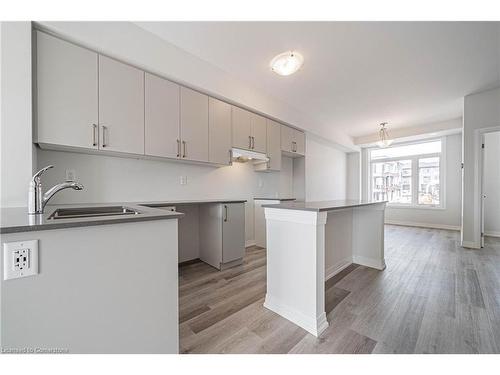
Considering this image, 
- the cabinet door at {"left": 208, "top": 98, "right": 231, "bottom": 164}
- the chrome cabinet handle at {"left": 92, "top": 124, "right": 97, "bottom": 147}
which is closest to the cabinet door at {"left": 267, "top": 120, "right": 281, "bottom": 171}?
the cabinet door at {"left": 208, "top": 98, "right": 231, "bottom": 164}

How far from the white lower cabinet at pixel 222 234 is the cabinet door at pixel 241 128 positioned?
2.92 ft

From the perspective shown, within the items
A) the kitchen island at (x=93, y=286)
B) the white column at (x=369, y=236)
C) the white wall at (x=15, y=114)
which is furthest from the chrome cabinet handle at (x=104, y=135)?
the white column at (x=369, y=236)

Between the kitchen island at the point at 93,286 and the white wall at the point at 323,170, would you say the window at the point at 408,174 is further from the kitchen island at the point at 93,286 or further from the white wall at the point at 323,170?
the kitchen island at the point at 93,286

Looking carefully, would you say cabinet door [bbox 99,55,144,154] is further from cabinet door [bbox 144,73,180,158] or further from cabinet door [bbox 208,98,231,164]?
cabinet door [bbox 208,98,231,164]

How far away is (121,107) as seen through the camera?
1.88m

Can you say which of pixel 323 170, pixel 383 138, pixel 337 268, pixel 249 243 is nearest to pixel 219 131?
pixel 249 243

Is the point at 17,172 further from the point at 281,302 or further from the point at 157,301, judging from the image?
the point at 281,302

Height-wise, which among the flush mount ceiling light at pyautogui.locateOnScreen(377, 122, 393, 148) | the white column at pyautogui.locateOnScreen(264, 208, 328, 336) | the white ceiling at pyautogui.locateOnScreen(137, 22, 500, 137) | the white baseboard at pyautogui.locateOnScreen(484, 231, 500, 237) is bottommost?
the white baseboard at pyautogui.locateOnScreen(484, 231, 500, 237)

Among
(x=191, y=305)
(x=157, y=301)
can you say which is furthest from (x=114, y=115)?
(x=191, y=305)

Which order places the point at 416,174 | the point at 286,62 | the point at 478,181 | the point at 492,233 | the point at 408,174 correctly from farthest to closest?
1. the point at 408,174
2. the point at 416,174
3. the point at 492,233
4. the point at 478,181
5. the point at 286,62

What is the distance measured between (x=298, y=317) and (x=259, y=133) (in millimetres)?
2489

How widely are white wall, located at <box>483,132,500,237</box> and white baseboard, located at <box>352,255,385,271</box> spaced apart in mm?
3959

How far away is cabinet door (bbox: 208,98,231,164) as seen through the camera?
101 inches

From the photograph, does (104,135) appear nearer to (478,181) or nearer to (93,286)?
(93,286)
